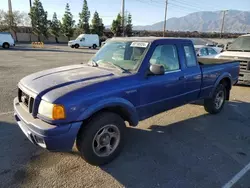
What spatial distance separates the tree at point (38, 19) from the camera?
4931 centimetres

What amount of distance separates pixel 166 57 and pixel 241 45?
6.93m

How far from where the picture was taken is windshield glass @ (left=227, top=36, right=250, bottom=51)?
9123 millimetres

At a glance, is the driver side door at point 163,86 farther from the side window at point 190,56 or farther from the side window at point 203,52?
the side window at point 203,52

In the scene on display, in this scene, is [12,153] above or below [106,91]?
below

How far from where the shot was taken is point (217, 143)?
407cm

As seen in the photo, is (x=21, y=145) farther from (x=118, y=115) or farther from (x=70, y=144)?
(x=118, y=115)

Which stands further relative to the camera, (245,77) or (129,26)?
(129,26)

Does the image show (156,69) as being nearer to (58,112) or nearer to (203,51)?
(58,112)

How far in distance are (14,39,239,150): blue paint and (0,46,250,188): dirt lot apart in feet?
1.78

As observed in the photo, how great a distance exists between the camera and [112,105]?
121 inches

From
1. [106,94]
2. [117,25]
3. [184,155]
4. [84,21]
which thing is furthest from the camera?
[84,21]

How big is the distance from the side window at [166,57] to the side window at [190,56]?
34 centimetres

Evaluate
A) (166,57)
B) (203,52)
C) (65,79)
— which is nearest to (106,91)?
(65,79)

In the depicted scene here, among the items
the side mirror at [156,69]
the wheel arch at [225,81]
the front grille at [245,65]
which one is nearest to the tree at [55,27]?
the front grille at [245,65]
